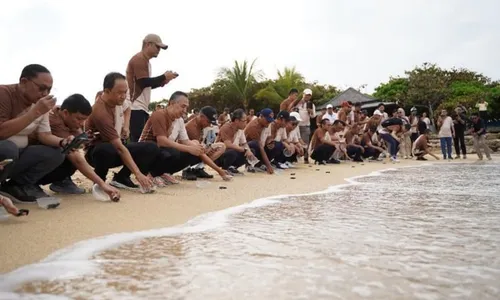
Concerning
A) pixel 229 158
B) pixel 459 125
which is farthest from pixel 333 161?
pixel 459 125

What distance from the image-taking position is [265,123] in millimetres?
7188

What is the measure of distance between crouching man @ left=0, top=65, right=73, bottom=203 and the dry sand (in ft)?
0.93

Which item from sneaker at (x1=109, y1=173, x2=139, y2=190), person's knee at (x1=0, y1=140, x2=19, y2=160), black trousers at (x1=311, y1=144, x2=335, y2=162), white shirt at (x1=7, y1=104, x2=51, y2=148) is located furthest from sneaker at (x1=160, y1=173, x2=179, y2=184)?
black trousers at (x1=311, y1=144, x2=335, y2=162)

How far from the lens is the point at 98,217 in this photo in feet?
8.78

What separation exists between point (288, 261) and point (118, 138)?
8.22 ft

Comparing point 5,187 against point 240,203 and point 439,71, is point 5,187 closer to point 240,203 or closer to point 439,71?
point 240,203

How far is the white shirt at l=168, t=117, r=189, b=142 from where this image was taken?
16.6 feet

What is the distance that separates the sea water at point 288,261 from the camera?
4.36 feet

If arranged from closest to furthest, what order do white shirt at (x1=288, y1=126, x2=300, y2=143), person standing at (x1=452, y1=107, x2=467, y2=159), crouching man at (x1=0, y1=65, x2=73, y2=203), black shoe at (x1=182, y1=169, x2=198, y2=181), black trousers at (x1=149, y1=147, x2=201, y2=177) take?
1. crouching man at (x1=0, y1=65, x2=73, y2=203)
2. black trousers at (x1=149, y1=147, x2=201, y2=177)
3. black shoe at (x1=182, y1=169, x2=198, y2=181)
4. white shirt at (x1=288, y1=126, x2=300, y2=143)
5. person standing at (x1=452, y1=107, x2=467, y2=159)

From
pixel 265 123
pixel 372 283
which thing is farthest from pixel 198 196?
pixel 265 123

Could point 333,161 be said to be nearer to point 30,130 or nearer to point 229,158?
point 229,158

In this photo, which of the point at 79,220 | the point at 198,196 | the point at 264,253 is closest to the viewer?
the point at 264,253

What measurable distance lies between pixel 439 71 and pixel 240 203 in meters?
33.9

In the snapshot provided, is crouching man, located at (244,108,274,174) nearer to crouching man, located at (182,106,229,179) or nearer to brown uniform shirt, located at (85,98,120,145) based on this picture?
crouching man, located at (182,106,229,179)
